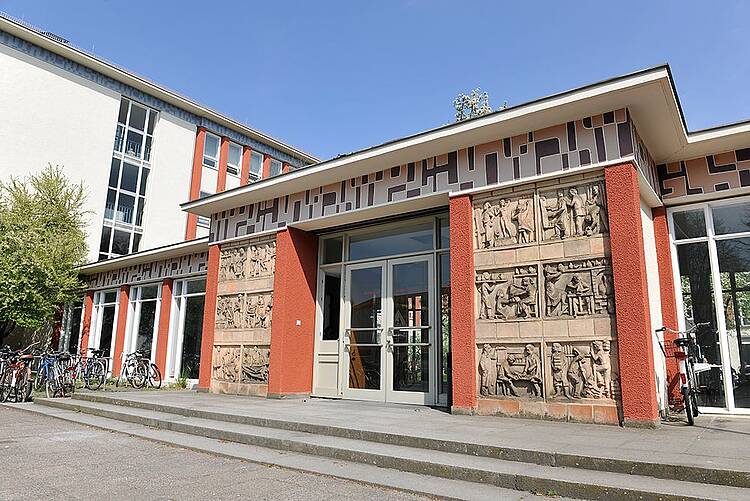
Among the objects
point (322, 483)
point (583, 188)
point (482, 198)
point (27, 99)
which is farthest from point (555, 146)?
point (27, 99)

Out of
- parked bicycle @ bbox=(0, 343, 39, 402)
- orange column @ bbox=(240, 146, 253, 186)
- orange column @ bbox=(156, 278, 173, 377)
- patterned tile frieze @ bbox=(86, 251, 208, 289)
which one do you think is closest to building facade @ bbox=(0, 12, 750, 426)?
patterned tile frieze @ bbox=(86, 251, 208, 289)

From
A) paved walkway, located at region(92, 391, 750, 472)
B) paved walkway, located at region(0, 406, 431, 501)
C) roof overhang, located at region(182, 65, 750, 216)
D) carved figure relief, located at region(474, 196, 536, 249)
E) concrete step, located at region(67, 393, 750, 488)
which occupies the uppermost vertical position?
roof overhang, located at region(182, 65, 750, 216)

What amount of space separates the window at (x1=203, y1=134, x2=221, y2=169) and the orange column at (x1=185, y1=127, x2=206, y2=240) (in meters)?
0.37

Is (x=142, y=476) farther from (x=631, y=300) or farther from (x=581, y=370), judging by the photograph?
(x=631, y=300)

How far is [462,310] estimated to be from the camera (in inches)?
286

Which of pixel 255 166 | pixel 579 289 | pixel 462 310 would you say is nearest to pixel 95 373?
pixel 462 310

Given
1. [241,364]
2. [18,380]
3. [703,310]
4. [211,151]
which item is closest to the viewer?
[703,310]

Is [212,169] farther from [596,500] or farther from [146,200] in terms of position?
[596,500]

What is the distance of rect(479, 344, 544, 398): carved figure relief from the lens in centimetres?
662

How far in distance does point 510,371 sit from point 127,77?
2223 cm

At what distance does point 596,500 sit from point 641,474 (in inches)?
20.6

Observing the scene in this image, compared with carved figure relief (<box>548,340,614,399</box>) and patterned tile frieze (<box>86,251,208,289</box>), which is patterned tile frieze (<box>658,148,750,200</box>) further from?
patterned tile frieze (<box>86,251,208,289</box>)

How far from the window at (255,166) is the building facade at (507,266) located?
17310mm

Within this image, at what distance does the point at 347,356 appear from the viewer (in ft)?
31.8
